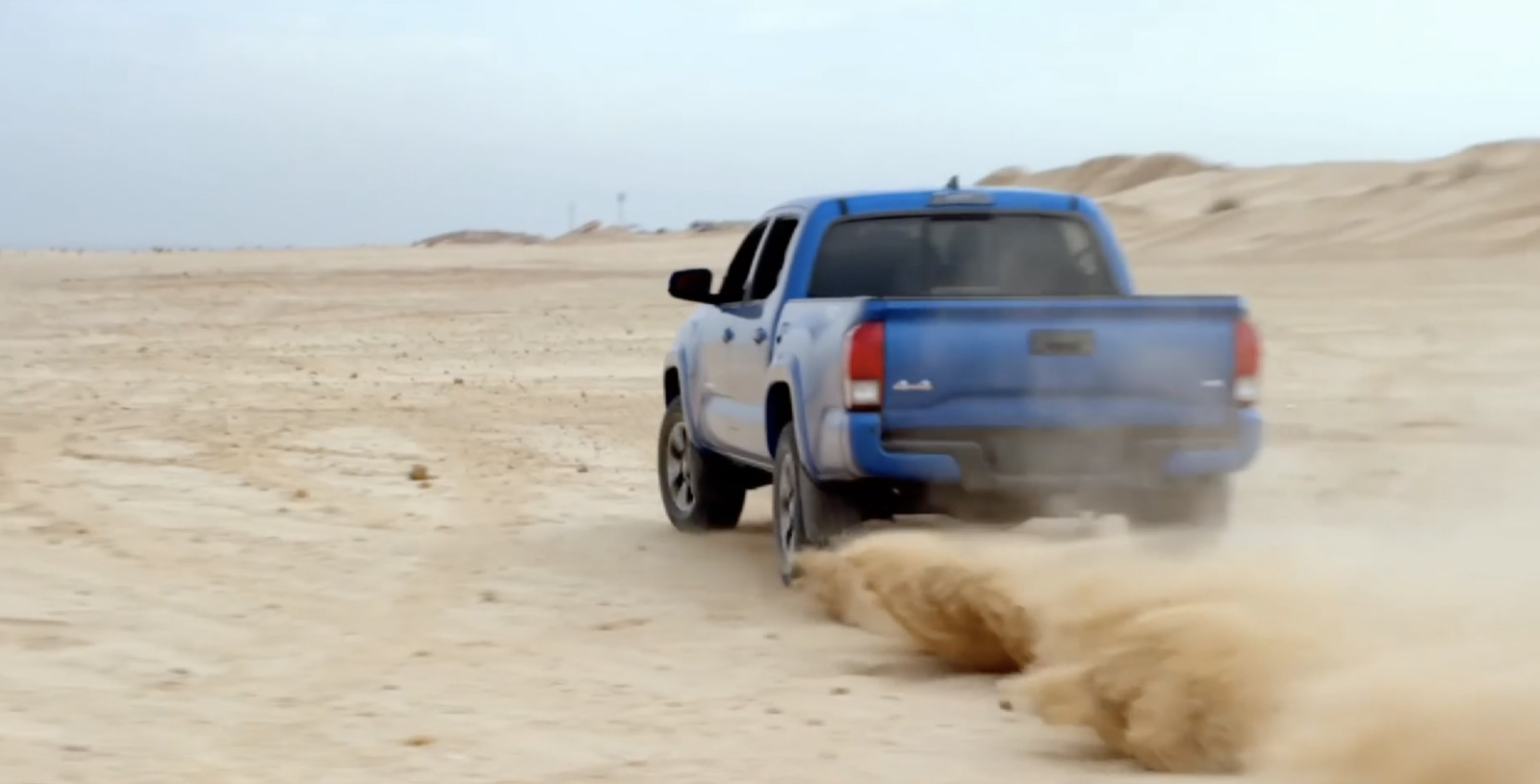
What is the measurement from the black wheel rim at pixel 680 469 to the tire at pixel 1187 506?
10.9ft

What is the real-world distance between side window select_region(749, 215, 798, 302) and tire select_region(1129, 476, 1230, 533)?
7.94ft

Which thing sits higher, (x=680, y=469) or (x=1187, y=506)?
(x=1187, y=506)

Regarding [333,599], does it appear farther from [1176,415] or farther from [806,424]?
[1176,415]

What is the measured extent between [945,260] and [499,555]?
2487 mm

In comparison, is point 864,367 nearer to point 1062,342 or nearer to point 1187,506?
point 1062,342

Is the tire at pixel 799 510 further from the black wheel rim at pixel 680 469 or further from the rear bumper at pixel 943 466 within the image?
the black wheel rim at pixel 680 469

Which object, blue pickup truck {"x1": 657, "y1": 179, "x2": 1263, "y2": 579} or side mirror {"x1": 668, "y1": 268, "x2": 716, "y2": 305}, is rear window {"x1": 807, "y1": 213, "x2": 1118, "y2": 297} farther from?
side mirror {"x1": 668, "y1": 268, "x2": 716, "y2": 305}

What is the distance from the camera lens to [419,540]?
10.7 meters

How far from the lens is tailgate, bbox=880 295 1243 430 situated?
26.1ft

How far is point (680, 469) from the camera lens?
37.9 feet

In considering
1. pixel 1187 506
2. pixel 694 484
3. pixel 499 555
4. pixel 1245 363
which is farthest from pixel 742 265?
pixel 1245 363

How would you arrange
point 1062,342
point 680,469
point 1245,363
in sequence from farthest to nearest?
point 680,469 < point 1245,363 < point 1062,342

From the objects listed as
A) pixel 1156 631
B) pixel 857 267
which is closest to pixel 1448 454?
pixel 857 267

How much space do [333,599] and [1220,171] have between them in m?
64.9
